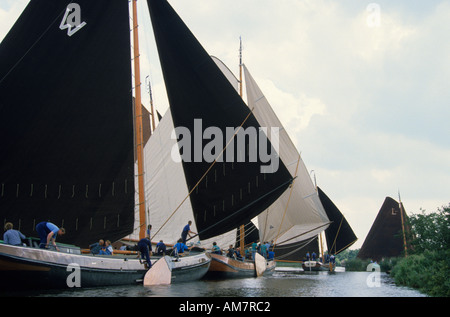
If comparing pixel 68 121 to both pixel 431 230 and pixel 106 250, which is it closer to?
pixel 106 250

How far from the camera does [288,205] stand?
143 feet

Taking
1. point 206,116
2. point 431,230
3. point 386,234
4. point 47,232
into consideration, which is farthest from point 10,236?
point 386,234

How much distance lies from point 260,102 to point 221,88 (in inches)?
723

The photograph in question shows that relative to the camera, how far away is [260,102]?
44.1 metres

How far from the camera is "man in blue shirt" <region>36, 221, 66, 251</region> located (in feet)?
54.1

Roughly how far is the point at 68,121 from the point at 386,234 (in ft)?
169

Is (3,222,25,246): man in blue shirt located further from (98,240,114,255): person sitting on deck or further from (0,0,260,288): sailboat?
(98,240,114,255): person sitting on deck

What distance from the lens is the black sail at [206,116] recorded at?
995 inches

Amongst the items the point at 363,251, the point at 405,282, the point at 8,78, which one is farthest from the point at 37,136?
the point at 363,251

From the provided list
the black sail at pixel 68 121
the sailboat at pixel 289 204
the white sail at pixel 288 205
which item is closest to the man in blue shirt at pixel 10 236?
the black sail at pixel 68 121

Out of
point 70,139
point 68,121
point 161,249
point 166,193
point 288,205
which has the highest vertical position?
point 68,121

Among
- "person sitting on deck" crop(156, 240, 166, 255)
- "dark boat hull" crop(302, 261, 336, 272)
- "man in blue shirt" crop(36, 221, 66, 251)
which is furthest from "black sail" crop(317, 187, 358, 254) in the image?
"man in blue shirt" crop(36, 221, 66, 251)

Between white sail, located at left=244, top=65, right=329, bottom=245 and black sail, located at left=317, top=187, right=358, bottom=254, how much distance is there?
12.3m
